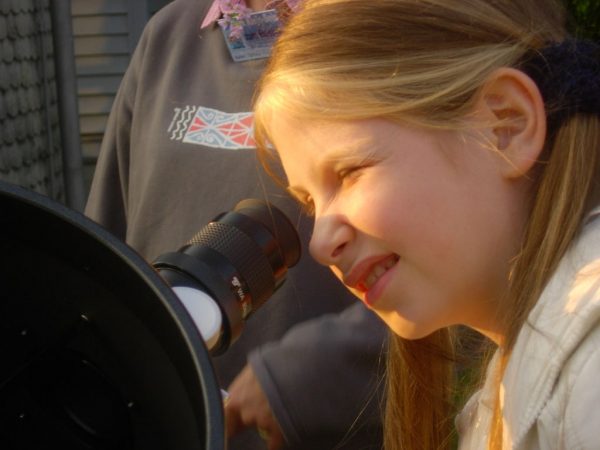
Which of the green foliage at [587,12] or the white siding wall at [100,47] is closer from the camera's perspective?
the green foliage at [587,12]

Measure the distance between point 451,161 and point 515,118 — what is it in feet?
0.31

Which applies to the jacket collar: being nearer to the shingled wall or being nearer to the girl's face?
the girl's face

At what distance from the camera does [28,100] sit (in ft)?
14.9

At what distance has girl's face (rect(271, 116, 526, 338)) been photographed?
3.55 feet

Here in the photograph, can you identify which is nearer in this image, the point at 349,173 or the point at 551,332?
the point at 551,332

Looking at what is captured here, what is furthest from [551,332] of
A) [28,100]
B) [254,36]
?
[28,100]

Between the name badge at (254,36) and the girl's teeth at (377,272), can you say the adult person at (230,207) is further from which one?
the girl's teeth at (377,272)

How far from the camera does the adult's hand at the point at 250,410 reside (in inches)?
49.0

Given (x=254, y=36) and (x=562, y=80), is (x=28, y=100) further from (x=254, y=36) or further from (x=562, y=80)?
(x=562, y=80)

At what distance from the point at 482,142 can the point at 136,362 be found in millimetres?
460

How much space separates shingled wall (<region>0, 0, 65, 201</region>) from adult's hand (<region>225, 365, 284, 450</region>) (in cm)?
304

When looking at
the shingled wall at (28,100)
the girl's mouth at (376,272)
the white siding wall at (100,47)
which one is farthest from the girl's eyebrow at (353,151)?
the white siding wall at (100,47)

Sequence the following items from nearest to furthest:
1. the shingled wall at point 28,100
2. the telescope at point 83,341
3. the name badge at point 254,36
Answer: the telescope at point 83,341, the name badge at point 254,36, the shingled wall at point 28,100

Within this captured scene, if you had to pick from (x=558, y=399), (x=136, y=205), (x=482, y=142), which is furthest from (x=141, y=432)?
(x=136, y=205)
